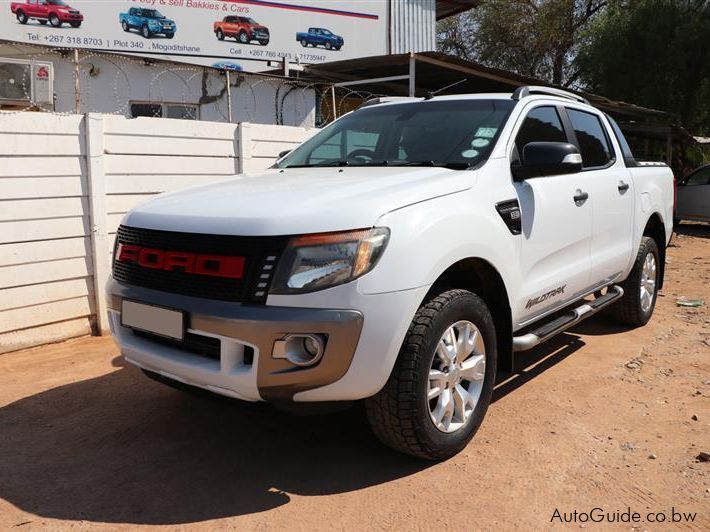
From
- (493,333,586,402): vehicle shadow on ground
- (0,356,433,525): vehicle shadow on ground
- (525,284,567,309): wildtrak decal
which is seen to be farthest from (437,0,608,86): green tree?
(0,356,433,525): vehicle shadow on ground

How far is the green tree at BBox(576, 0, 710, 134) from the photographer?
1966 cm

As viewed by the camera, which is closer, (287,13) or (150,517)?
(150,517)

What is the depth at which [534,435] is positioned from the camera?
11.1 ft

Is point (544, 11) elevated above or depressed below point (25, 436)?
above

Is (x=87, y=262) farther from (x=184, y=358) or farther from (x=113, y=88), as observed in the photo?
(x=113, y=88)

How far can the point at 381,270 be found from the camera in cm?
259

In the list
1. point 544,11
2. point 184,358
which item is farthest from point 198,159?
point 544,11

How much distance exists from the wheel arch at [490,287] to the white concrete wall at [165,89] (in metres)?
8.33

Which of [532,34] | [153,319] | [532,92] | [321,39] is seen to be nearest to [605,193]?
[532,92]

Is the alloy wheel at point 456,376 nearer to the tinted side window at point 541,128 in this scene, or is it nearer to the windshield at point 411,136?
the windshield at point 411,136

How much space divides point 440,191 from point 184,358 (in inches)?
54.4

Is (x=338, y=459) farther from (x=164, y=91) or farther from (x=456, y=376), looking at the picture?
(x=164, y=91)

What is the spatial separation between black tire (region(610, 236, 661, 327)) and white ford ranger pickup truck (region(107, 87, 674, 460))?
132 centimetres

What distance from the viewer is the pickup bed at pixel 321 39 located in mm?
16203
